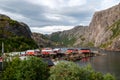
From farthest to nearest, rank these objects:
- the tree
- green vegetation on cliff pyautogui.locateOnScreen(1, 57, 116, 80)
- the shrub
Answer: the tree
green vegetation on cliff pyautogui.locateOnScreen(1, 57, 116, 80)
the shrub

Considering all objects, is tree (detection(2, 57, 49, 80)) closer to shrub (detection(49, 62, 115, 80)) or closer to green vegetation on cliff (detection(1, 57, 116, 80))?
green vegetation on cliff (detection(1, 57, 116, 80))

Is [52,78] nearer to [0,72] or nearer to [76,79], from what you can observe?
[76,79]

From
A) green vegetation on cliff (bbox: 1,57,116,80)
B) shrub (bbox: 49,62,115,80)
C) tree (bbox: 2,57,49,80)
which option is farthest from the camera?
tree (bbox: 2,57,49,80)

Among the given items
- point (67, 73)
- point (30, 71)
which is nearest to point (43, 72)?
point (30, 71)

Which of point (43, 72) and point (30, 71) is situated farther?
point (43, 72)

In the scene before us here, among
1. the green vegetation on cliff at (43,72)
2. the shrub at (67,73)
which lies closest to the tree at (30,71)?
the green vegetation on cliff at (43,72)

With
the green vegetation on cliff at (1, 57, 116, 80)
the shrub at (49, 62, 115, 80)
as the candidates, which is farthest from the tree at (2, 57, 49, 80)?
the shrub at (49, 62, 115, 80)

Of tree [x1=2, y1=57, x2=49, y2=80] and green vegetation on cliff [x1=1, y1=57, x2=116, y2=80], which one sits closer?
green vegetation on cliff [x1=1, y1=57, x2=116, y2=80]

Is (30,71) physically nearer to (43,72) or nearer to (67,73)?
(43,72)

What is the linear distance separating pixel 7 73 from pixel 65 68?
71.5ft

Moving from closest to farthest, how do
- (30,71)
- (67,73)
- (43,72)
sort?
(67,73)
(30,71)
(43,72)

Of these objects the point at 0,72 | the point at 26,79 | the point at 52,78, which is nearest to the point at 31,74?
the point at 26,79

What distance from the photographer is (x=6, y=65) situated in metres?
89.5

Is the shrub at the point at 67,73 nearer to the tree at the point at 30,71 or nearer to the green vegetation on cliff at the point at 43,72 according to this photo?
the green vegetation on cliff at the point at 43,72
